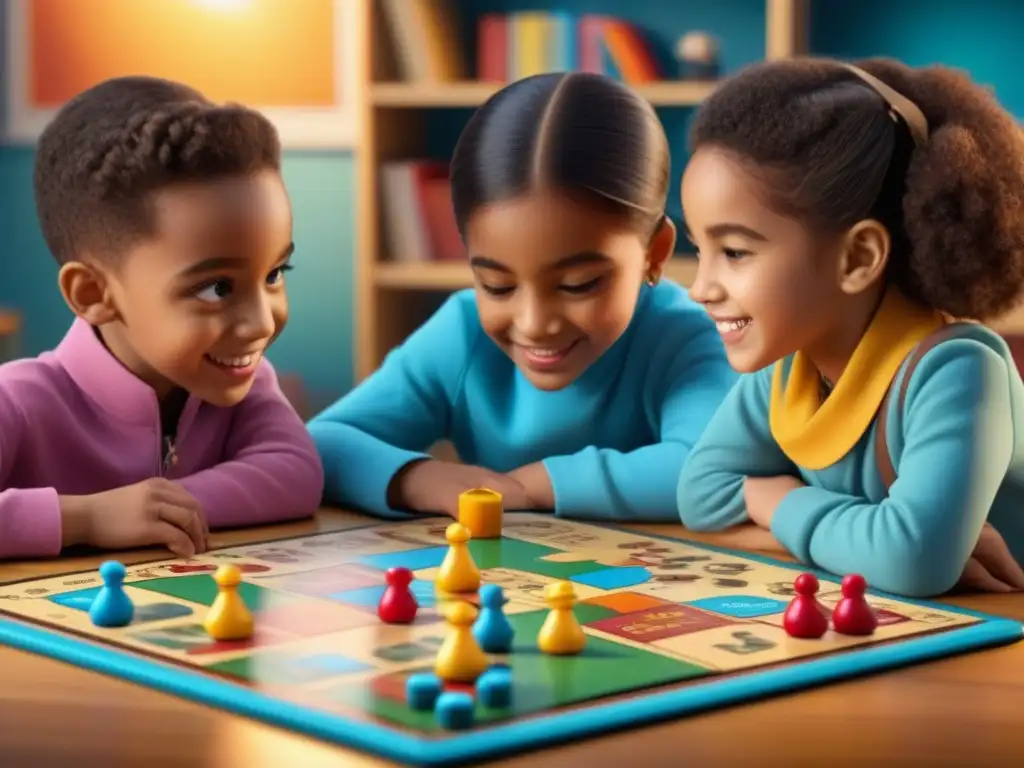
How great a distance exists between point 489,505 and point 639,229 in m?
0.33

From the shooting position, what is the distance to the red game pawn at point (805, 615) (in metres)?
1.01

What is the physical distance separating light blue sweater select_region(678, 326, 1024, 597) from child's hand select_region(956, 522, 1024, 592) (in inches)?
1.0

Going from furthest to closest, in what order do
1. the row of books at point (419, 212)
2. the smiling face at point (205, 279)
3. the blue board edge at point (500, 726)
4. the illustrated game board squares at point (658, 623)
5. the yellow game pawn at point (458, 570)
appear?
the row of books at point (419, 212)
the smiling face at point (205, 279)
the yellow game pawn at point (458, 570)
the illustrated game board squares at point (658, 623)
the blue board edge at point (500, 726)

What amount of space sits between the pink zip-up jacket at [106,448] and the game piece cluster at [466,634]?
1.07ft

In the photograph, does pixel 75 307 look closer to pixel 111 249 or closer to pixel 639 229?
pixel 111 249

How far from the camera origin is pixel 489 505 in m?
1.38

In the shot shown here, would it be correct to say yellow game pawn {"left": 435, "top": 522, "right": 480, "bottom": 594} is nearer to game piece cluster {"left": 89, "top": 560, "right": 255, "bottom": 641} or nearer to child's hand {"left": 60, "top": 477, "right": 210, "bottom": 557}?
game piece cluster {"left": 89, "top": 560, "right": 255, "bottom": 641}

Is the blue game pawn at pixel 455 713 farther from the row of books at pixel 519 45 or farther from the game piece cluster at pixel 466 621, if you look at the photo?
the row of books at pixel 519 45

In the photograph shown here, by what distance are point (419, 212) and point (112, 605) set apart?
2779 millimetres

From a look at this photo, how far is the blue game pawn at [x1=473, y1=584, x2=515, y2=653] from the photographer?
0.96 metres

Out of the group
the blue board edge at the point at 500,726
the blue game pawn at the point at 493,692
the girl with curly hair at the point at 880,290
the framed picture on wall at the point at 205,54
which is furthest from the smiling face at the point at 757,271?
the framed picture on wall at the point at 205,54

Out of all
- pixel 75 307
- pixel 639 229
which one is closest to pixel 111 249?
pixel 75 307

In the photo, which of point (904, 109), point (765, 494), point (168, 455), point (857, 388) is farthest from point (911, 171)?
→ point (168, 455)

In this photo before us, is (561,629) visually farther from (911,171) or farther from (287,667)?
(911,171)
